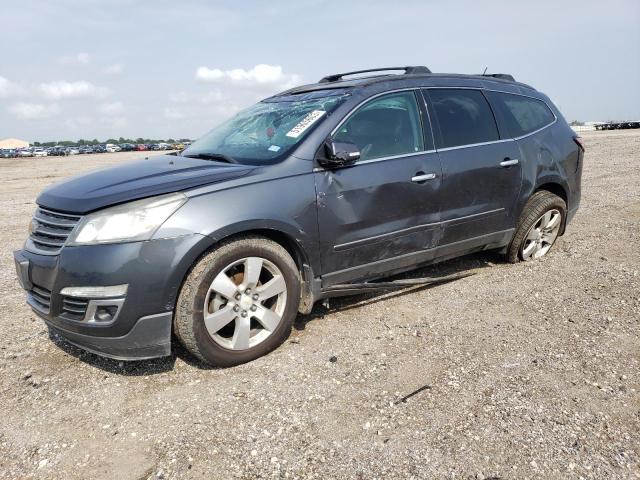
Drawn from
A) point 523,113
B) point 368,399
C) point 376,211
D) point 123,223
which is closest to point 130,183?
point 123,223

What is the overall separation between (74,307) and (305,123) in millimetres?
1901

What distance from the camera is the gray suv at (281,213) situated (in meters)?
2.70

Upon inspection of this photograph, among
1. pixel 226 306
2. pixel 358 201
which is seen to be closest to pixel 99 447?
pixel 226 306

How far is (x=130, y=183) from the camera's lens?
293cm

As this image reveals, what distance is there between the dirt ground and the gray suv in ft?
1.01

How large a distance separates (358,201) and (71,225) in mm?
1801

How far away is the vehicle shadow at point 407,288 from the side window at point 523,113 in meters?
1.23

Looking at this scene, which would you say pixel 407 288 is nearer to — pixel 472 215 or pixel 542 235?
pixel 472 215

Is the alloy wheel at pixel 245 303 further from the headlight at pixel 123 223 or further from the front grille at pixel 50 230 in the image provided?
the front grille at pixel 50 230

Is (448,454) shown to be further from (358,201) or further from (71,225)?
(71,225)

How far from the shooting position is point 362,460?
7.16ft

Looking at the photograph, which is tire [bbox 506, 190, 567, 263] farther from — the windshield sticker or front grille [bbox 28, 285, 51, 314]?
front grille [bbox 28, 285, 51, 314]

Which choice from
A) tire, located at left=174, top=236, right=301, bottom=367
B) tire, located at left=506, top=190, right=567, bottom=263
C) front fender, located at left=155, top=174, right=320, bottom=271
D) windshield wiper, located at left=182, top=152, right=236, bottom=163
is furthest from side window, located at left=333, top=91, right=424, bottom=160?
tire, located at left=506, top=190, right=567, bottom=263

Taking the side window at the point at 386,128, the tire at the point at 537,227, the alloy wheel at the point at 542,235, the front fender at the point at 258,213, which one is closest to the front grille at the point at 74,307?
the front fender at the point at 258,213
